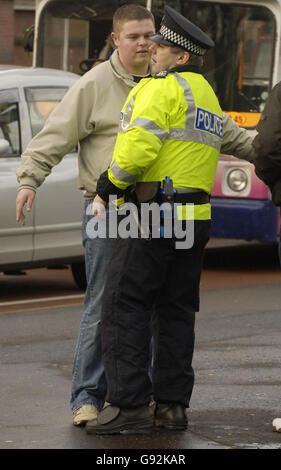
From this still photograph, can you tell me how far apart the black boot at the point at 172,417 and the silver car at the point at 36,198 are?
4.13 meters

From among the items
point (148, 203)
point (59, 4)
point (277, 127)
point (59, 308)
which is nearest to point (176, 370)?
point (148, 203)

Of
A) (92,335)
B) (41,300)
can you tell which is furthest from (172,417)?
(41,300)

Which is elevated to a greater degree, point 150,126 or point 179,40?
point 179,40

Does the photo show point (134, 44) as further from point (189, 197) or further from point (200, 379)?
point (200, 379)

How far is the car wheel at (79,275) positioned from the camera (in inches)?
429

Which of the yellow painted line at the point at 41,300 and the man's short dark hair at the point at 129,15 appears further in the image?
the yellow painted line at the point at 41,300

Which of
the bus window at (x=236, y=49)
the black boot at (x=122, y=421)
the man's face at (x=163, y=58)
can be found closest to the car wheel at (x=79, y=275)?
the bus window at (x=236, y=49)

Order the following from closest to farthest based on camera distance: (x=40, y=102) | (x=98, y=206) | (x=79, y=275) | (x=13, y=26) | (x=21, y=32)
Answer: (x=98, y=206) < (x=40, y=102) < (x=79, y=275) < (x=13, y=26) < (x=21, y=32)

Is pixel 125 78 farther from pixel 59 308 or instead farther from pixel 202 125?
pixel 59 308

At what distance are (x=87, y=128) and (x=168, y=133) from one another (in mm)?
532

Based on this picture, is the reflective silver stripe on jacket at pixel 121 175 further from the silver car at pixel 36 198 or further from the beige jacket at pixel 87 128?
the silver car at pixel 36 198

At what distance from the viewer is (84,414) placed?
6.16 metres

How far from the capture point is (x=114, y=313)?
5.91m

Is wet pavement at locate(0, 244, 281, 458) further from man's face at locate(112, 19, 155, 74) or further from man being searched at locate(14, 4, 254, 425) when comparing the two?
man's face at locate(112, 19, 155, 74)
